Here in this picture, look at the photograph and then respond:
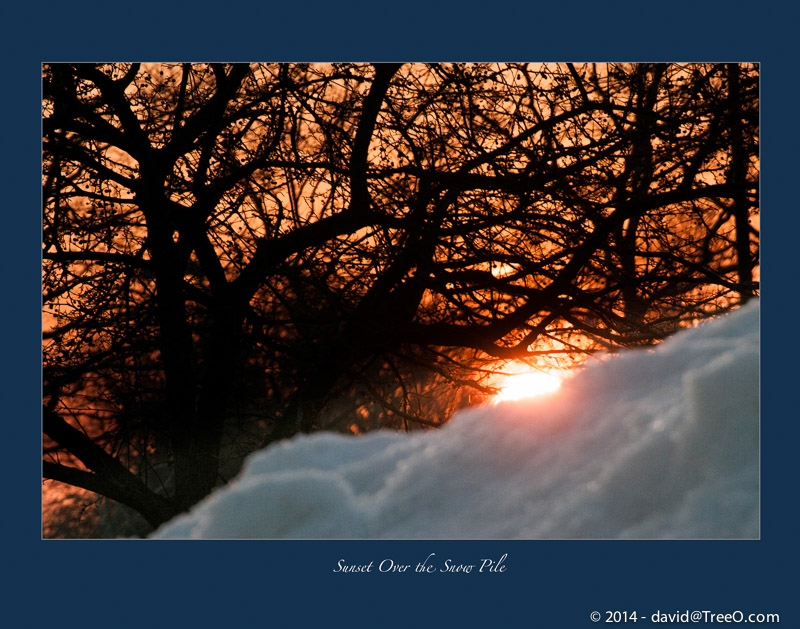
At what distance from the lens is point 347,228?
2279 mm

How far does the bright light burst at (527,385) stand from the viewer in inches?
86.4

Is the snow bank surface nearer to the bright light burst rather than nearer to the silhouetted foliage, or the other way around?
the bright light burst

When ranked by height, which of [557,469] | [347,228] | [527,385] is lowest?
[557,469]

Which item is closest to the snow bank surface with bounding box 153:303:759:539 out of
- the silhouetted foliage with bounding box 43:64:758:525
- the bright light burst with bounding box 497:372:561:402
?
the bright light burst with bounding box 497:372:561:402

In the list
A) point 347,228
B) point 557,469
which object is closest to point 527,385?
point 557,469

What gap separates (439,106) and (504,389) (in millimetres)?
1019

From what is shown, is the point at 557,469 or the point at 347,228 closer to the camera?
the point at 557,469

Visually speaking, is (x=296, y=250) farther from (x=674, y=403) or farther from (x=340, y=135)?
(x=674, y=403)

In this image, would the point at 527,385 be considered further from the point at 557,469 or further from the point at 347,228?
the point at 347,228

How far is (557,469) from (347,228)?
1.07m

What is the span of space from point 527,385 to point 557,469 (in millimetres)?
288

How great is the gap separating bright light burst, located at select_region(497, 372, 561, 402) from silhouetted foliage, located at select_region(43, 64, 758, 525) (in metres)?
0.08

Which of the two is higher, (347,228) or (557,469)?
(347,228)
